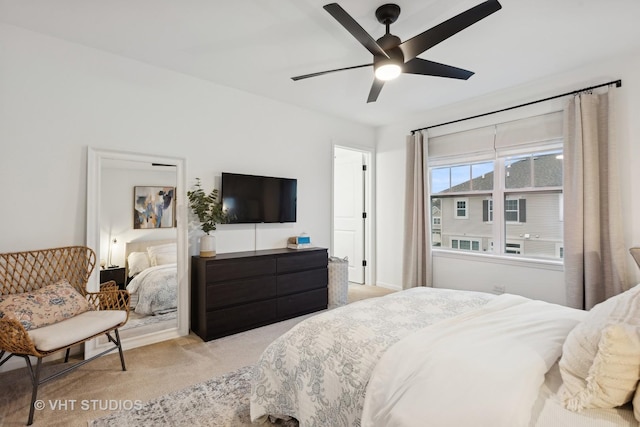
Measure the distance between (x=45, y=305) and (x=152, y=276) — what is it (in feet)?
2.96

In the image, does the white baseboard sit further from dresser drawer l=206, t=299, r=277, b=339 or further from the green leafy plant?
the green leafy plant

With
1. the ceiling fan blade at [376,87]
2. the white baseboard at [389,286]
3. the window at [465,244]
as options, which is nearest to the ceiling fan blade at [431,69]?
the ceiling fan blade at [376,87]

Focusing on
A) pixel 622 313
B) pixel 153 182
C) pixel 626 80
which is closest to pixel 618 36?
pixel 626 80

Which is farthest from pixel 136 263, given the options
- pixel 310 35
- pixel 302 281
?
pixel 310 35

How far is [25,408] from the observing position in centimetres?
197

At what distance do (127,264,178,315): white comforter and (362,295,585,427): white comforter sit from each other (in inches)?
99.1

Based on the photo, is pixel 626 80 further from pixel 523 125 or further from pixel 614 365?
pixel 614 365

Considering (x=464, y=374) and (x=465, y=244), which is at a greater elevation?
(x=465, y=244)

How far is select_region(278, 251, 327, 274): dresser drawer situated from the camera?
138 inches

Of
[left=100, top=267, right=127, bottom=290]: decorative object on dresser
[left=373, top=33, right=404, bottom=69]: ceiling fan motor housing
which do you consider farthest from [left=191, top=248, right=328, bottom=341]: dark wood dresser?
[left=373, top=33, right=404, bottom=69]: ceiling fan motor housing

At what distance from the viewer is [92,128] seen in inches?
107

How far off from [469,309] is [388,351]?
32.3 inches

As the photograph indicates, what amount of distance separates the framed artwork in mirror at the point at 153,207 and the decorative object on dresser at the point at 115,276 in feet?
1.37

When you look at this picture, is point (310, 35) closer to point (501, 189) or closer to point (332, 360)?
point (332, 360)
